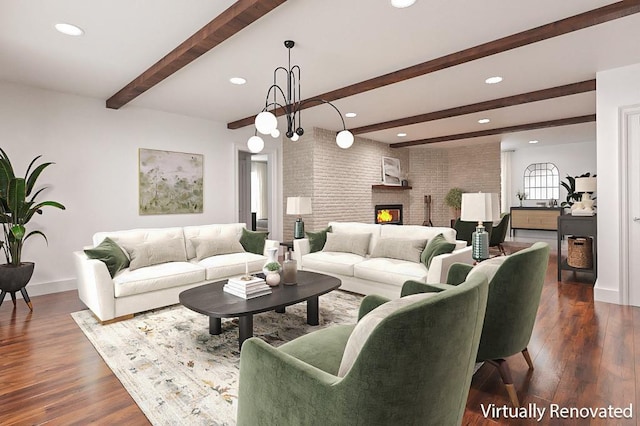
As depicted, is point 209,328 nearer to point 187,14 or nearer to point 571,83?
point 187,14

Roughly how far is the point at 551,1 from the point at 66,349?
14.5 feet

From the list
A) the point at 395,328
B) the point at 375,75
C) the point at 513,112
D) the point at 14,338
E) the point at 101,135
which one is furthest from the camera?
the point at 513,112

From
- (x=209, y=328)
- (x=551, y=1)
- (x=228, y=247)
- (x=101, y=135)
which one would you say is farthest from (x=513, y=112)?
(x=101, y=135)

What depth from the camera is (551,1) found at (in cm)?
244

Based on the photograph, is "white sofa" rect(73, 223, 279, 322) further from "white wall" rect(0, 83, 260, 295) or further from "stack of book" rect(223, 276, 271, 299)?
"white wall" rect(0, 83, 260, 295)

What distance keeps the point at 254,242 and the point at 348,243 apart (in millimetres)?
1266

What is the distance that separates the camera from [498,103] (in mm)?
4859

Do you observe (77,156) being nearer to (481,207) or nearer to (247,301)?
(247,301)

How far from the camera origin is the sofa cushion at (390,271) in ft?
11.6

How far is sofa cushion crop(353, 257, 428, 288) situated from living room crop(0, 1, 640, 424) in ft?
6.95

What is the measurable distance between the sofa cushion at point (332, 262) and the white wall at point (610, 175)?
2.69 m

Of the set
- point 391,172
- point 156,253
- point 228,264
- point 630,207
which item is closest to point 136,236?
point 156,253

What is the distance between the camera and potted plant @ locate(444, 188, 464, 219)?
876 centimetres

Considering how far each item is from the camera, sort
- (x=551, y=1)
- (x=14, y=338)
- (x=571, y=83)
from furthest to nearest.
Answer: (x=571, y=83), (x=14, y=338), (x=551, y=1)
